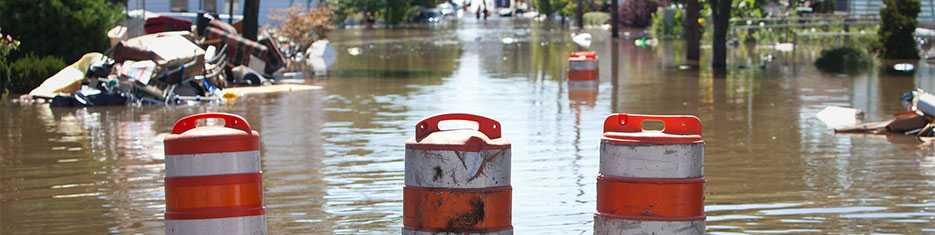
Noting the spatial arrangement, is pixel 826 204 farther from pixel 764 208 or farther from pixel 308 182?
pixel 308 182

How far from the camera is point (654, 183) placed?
856 centimetres

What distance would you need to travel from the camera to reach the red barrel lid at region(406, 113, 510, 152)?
8359 millimetres

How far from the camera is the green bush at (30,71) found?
26.6m

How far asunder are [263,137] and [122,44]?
7015mm

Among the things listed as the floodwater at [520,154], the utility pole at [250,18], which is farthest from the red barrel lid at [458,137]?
the utility pole at [250,18]

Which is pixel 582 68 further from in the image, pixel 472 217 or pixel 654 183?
pixel 472 217

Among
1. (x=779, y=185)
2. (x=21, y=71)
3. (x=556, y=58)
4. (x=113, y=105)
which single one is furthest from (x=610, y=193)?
(x=556, y=58)

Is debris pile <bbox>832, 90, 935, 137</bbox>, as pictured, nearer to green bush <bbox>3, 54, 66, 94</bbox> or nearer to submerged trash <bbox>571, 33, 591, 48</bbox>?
green bush <bbox>3, 54, 66, 94</bbox>

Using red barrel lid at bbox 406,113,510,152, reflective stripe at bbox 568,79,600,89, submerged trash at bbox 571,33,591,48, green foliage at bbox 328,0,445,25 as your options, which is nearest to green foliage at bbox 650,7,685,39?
submerged trash at bbox 571,33,591,48

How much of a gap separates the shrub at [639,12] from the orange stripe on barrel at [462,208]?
66.1m

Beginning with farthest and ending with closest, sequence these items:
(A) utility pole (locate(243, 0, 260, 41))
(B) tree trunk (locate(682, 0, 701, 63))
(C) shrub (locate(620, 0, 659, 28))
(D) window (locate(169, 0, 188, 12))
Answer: (C) shrub (locate(620, 0, 659, 28))
(D) window (locate(169, 0, 188, 12))
(B) tree trunk (locate(682, 0, 701, 63))
(A) utility pole (locate(243, 0, 260, 41))

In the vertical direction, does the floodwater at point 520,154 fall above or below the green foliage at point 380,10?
below

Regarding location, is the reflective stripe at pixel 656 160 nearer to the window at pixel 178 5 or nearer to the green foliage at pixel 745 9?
the green foliage at pixel 745 9

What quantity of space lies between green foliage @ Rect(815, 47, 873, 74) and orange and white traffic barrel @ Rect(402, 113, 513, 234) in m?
27.0
